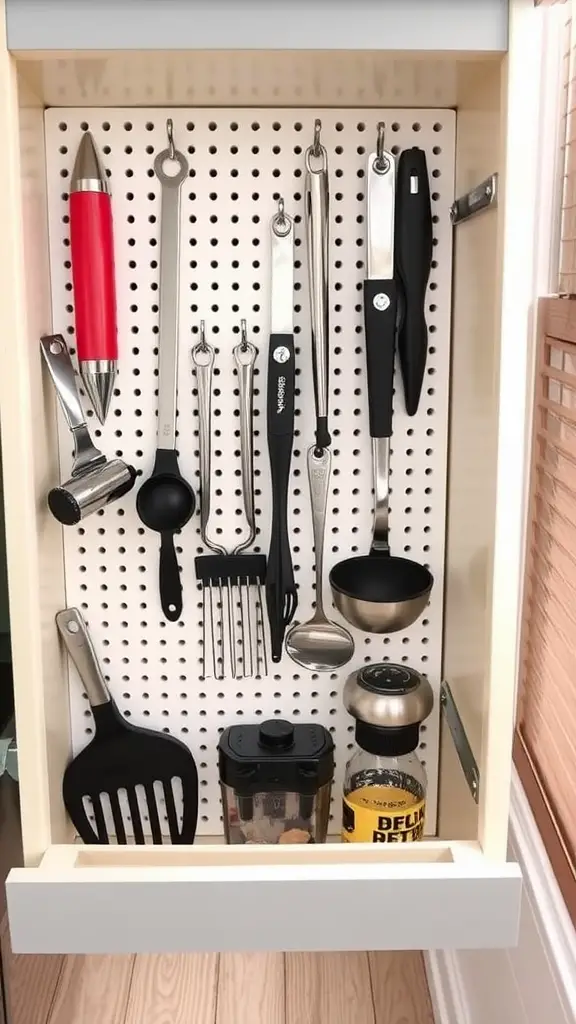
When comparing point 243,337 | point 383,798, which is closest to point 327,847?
point 383,798

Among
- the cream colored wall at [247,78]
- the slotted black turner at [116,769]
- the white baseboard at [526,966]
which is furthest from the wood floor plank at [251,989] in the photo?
the cream colored wall at [247,78]

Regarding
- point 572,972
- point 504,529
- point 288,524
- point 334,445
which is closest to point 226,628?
point 288,524

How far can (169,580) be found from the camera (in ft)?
3.23

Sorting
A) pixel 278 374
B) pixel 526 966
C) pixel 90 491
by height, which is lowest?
pixel 526 966

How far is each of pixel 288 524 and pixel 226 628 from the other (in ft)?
0.45

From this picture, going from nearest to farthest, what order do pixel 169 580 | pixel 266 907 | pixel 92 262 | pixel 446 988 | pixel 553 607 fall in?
pixel 266 907
pixel 92 262
pixel 169 580
pixel 553 607
pixel 446 988

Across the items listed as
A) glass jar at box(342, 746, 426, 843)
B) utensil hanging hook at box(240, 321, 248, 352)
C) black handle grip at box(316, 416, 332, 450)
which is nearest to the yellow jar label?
glass jar at box(342, 746, 426, 843)

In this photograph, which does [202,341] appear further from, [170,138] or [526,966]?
[526,966]

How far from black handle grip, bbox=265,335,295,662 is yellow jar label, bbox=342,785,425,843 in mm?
175

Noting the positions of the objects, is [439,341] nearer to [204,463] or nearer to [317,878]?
[204,463]

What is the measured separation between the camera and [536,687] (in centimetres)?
117

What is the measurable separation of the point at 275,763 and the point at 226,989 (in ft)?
2.11

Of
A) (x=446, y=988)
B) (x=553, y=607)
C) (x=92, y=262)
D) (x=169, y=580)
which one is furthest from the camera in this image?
(x=446, y=988)

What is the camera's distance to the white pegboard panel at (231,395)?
92 cm
